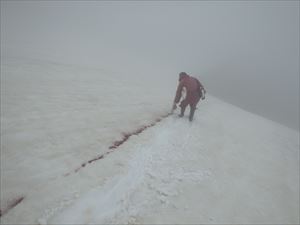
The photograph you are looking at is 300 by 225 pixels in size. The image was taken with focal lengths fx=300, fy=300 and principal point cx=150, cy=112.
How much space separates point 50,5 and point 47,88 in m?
64.1

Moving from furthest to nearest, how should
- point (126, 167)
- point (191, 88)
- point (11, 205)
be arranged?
1. point (191, 88)
2. point (126, 167)
3. point (11, 205)

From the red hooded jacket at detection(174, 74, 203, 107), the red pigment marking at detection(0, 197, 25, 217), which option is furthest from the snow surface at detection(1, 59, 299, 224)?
the red hooded jacket at detection(174, 74, 203, 107)

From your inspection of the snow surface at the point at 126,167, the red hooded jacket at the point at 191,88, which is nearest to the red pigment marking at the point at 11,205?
the snow surface at the point at 126,167

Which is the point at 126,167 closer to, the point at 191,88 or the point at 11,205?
the point at 11,205

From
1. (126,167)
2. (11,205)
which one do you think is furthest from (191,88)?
(11,205)

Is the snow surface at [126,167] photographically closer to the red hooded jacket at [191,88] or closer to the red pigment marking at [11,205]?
the red pigment marking at [11,205]

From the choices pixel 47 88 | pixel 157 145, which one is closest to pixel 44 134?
pixel 157 145

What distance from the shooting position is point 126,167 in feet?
16.2

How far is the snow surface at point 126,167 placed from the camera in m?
3.88

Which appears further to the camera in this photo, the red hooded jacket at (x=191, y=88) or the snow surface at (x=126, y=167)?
the red hooded jacket at (x=191, y=88)

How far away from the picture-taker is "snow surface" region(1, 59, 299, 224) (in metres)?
3.88

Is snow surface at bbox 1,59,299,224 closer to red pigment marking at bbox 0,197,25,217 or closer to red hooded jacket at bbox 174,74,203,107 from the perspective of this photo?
red pigment marking at bbox 0,197,25,217

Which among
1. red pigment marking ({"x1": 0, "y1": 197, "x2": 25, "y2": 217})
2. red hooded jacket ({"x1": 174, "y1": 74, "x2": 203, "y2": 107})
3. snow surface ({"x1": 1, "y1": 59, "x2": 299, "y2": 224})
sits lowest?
red pigment marking ({"x1": 0, "y1": 197, "x2": 25, "y2": 217})

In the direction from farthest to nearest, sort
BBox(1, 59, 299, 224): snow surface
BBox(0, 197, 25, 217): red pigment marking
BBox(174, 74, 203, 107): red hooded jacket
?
BBox(174, 74, 203, 107): red hooded jacket, BBox(1, 59, 299, 224): snow surface, BBox(0, 197, 25, 217): red pigment marking
